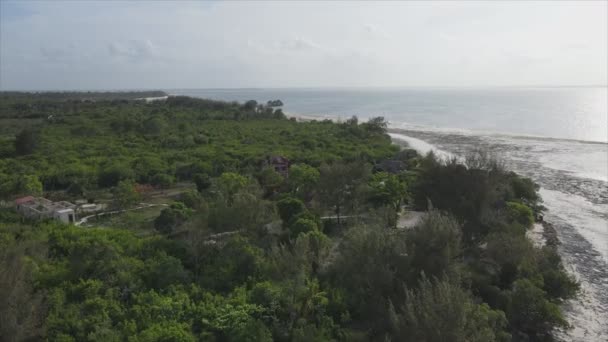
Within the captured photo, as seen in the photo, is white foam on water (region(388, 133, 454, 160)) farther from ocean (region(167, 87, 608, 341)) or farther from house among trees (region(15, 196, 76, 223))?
house among trees (region(15, 196, 76, 223))

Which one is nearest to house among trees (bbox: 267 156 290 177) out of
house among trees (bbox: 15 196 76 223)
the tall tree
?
the tall tree

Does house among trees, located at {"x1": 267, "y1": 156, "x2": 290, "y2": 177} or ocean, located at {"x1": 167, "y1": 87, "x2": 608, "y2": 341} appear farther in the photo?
house among trees, located at {"x1": 267, "y1": 156, "x2": 290, "y2": 177}

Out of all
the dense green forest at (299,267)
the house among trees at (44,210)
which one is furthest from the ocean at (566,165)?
the house among trees at (44,210)

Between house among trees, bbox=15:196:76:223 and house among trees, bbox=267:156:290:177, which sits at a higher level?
house among trees, bbox=267:156:290:177

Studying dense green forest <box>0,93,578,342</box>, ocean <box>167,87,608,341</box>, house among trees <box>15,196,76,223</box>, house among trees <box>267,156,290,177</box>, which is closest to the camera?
dense green forest <box>0,93,578,342</box>

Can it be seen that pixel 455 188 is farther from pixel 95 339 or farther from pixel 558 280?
pixel 95 339

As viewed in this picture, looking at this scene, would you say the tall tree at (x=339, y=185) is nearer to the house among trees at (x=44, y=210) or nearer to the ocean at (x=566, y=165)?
the ocean at (x=566, y=165)

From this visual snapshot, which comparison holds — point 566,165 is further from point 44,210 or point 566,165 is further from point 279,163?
point 44,210

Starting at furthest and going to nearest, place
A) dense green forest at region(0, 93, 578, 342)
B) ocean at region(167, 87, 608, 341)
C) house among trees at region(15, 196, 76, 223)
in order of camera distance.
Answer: house among trees at region(15, 196, 76, 223), ocean at region(167, 87, 608, 341), dense green forest at region(0, 93, 578, 342)

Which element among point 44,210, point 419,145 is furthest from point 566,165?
point 44,210

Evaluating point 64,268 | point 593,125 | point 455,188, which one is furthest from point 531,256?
point 593,125
